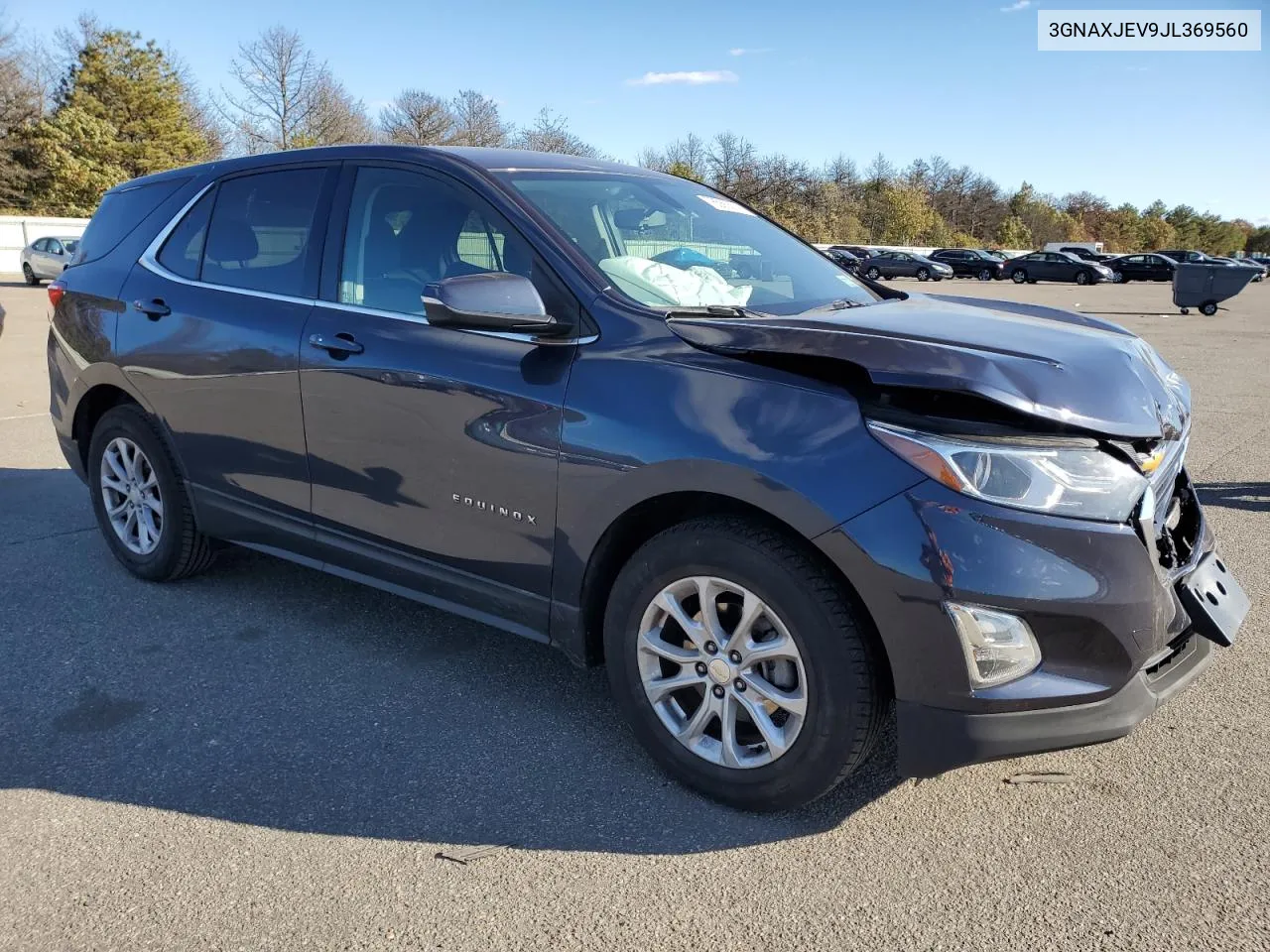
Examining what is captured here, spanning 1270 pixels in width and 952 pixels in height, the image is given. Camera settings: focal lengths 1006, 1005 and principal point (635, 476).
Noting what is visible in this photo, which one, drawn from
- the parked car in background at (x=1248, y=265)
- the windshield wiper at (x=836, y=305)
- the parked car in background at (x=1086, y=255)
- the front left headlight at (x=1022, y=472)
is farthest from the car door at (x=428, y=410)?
the parked car in background at (x=1086, y=255)

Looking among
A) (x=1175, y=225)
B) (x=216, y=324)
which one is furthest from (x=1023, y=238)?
(x=216, y=324)

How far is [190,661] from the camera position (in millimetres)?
3803

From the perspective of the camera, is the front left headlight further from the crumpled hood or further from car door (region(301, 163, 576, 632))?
car door (region(301, 163, 576, 632))

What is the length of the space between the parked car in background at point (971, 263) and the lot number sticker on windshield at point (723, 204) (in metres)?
52.3

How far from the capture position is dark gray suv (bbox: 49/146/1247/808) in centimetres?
242

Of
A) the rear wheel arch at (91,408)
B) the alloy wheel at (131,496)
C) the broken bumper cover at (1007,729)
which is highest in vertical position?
the rear wheel arch at (91,408)

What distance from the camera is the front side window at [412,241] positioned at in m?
3.31

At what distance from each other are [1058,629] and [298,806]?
2096 millimetres

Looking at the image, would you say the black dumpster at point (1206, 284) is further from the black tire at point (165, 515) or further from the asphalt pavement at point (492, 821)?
the black tire at point (165, 515)

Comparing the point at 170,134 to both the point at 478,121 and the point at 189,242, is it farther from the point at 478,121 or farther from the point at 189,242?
the point at 189,242

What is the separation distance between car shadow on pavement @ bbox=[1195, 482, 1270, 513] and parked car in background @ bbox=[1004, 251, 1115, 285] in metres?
45.9

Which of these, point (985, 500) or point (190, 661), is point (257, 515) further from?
point (985, 500)

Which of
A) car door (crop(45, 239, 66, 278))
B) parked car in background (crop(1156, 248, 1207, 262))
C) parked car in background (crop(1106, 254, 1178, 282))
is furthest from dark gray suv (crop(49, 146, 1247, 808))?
parked car in background (crop(1106, 254, 1178, 282))

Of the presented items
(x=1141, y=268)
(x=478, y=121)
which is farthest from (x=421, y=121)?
(x=1141, y=268)
